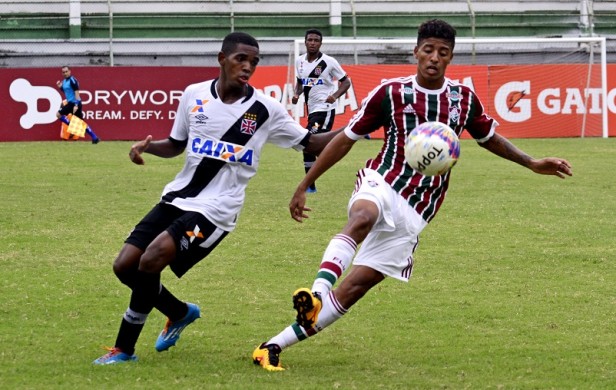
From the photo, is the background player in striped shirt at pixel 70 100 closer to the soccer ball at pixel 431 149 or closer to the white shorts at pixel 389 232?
the white shorts at pixel 389 232

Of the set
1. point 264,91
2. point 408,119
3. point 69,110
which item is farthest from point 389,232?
point 264,91

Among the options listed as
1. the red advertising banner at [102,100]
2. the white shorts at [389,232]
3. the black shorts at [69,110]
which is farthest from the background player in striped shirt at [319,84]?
the white shorts at [389,232]

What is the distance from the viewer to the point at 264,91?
28.9m

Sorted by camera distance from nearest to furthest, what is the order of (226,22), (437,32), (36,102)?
(437,32)
(36,102)
(226,22)

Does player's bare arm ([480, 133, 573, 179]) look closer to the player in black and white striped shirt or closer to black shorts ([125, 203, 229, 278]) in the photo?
the player in black and white striped shirt

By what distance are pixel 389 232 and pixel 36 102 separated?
23.0 meters

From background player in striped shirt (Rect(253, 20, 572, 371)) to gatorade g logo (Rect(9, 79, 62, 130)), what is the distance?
22.4 metres

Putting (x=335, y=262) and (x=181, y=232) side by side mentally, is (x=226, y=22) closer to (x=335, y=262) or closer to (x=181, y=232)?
(x=181, y=232)

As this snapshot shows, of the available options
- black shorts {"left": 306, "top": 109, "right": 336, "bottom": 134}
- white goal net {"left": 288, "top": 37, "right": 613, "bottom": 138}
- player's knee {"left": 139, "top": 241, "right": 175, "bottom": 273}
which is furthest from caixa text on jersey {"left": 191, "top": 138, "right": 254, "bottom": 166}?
white goal net {"left": 288, "top": 37, "right": 613, "bottom": 138}

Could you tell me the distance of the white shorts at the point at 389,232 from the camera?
6387mm

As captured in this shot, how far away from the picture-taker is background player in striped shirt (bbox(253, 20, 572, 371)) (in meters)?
6.43

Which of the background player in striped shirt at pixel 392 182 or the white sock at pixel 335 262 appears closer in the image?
the white sock at pixel 335 262

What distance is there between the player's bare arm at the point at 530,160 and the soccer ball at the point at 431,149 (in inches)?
30.8

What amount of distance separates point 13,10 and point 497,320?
28.3m
